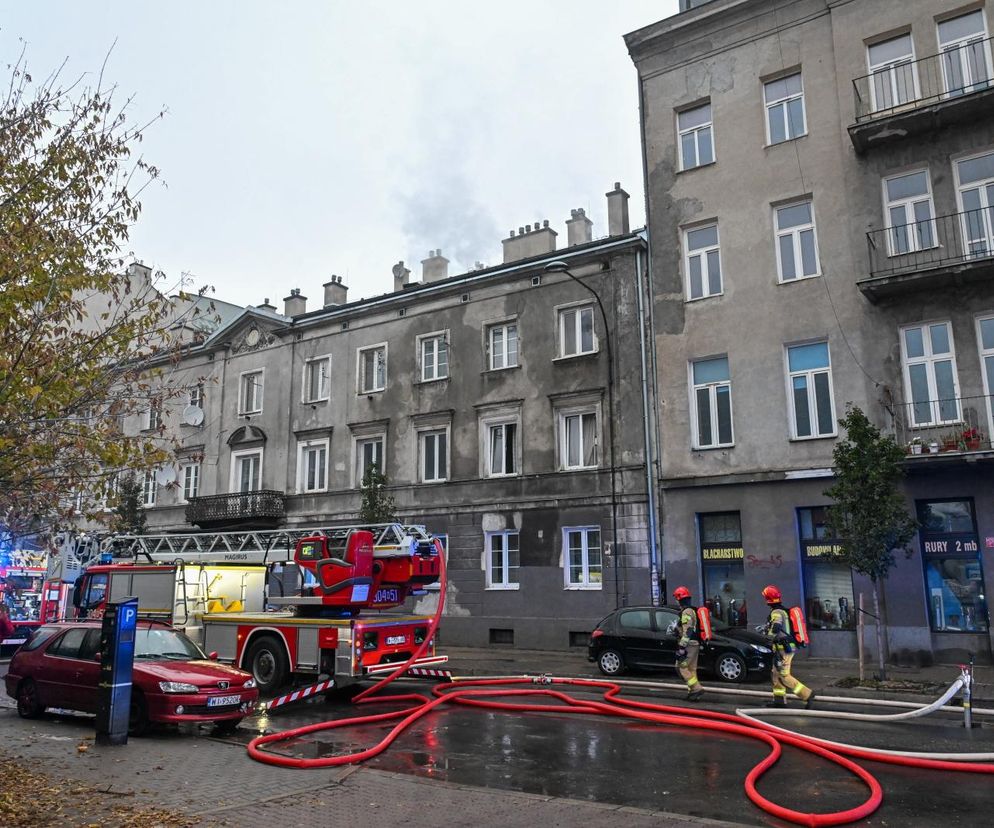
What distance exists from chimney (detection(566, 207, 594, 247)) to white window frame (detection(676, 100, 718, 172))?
5.28 metres

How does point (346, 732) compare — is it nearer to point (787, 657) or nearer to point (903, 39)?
point (787, 657)

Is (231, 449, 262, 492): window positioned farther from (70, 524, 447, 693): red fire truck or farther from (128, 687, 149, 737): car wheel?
(128, 687, 149, 737): car wheel

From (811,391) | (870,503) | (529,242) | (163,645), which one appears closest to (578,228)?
(529,242)

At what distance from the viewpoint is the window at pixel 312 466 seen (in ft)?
98.0

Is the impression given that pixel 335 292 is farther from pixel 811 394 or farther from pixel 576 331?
pixel 811 394

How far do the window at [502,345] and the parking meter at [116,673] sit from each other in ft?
53.0

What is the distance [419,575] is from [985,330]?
43.7 feet

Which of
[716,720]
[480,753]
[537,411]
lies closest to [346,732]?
[480,753]

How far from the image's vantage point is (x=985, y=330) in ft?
60.7

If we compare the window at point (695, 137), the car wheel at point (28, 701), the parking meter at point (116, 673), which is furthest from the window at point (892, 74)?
the car wheel at point (28, 701)

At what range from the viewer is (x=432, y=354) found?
28.0 meters

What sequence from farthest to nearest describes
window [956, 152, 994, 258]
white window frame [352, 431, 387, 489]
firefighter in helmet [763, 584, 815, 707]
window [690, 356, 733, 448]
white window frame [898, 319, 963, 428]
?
white window frame [352, 431, 387, 489], window [690, 356, 733, 448], window [956, 152, 994, 258], white window frame [898, 319, 963, 428], firefighter in helmet [763, 584, 815, 707]

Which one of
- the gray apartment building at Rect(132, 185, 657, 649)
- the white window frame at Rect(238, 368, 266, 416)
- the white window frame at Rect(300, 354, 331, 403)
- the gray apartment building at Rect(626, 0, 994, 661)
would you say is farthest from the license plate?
the white window frame at Rect(238, 368, 266, 416)

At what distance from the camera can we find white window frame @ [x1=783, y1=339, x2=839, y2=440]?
1998 centimetres
